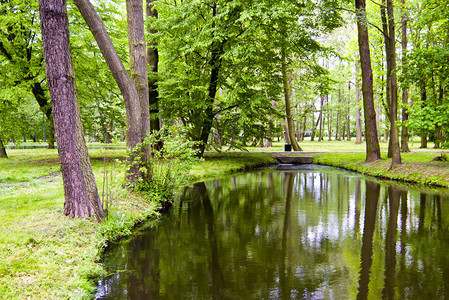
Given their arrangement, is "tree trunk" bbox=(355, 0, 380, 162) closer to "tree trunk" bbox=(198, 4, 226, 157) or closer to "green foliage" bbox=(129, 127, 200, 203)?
"tree trunk" bbox=(198, 4, 226, 157)

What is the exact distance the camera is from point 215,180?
46.9ft

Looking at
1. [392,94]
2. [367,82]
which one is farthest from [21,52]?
[392,94]

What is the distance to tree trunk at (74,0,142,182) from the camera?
6797mm

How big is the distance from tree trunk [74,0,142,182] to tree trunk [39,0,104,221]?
108cm

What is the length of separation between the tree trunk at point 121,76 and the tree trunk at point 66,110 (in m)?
1.08

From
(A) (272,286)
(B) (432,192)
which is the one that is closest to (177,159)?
(A) (272,286)

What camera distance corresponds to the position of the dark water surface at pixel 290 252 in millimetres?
4301

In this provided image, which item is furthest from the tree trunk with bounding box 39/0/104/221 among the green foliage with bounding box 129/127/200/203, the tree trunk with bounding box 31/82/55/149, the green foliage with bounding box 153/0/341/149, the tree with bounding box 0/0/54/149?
the tree trunk with bounding box 31/82/55/149

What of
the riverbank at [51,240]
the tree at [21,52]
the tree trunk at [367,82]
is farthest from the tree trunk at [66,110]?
the tree trunk at [367,82]

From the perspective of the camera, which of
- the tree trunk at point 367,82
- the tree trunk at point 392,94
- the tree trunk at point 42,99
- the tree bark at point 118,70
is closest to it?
the tree bark at point 118,70

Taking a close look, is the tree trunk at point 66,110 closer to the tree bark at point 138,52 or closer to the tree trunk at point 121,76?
the tree trunk at point 121,76

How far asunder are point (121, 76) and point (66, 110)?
226 cm

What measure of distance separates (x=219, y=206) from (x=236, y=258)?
13.4 ft

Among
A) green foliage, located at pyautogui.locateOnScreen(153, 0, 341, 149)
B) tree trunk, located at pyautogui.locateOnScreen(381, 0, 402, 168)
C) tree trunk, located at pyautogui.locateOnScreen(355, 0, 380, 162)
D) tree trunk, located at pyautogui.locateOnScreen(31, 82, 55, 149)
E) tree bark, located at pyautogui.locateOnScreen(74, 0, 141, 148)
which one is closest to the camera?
tree bark, located at pyautogui.locateOnScreen(74, 0, 141, 148)
